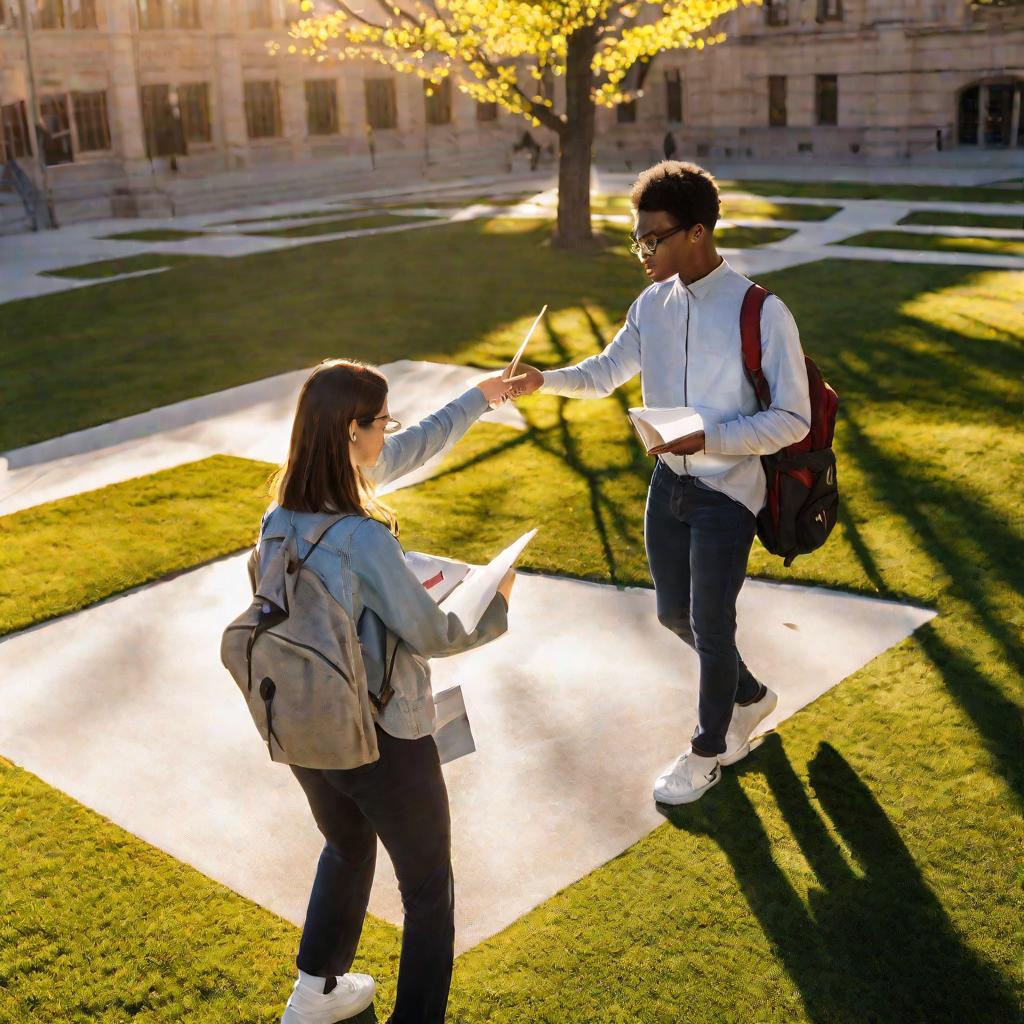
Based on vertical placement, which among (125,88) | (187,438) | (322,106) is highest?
(125,88)

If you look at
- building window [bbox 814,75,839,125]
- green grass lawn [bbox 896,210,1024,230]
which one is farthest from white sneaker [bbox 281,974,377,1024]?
building window [bbox 814,75,839,125]

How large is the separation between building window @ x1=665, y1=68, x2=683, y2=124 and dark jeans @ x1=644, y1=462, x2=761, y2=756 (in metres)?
46.6

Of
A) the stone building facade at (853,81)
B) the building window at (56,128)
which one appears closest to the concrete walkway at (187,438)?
the building window at (56,128)

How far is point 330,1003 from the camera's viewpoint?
149 inches

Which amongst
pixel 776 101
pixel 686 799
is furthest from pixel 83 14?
pixel 686 799

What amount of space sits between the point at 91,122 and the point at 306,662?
Answer: 3901 cm

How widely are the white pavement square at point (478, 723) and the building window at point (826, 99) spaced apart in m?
40.6

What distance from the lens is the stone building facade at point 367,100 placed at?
37062 mm

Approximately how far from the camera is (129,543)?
7984 millimetres

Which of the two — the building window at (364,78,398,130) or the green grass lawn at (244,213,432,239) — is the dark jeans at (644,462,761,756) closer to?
the green grass lawn at (244,213,432,239)

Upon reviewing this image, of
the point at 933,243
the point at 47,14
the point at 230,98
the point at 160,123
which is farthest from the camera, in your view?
the point at 230,98

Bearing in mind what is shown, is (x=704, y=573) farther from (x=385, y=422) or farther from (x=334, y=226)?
(x=334, y=226)

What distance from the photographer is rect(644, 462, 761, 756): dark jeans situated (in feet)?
14.8

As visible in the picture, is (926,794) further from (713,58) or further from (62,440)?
(713,58)
